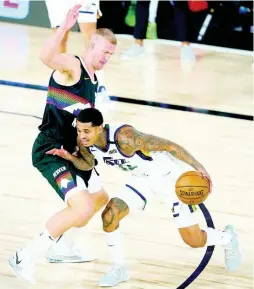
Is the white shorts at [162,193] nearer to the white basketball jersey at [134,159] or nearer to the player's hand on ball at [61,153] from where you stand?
the white basketball jersey at [134,159]

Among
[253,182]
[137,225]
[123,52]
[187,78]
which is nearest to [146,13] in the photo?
[123,52]

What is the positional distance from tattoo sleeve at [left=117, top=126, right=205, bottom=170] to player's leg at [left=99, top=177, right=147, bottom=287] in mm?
362

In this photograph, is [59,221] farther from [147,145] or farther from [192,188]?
[192,188]

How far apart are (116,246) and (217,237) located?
0.64m

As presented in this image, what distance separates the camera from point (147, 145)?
4.31 meters

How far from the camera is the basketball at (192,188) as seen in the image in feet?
14.5

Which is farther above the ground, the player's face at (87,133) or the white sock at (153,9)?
the player's face at (87,133)

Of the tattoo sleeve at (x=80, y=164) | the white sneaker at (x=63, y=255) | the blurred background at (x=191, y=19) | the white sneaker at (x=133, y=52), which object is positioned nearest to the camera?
the tattoo sleeve at (x=80, y=164)

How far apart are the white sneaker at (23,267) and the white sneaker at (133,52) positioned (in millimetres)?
5656

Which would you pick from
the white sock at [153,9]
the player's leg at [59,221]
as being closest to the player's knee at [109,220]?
the player's leg at [59,221]

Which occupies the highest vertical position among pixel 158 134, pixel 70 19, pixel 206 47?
pixel 70 19

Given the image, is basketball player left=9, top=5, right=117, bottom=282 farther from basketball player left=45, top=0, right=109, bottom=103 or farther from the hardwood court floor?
basketball player left=45, top=0, right=109, bottom=103

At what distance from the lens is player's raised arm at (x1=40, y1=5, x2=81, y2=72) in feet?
14.0

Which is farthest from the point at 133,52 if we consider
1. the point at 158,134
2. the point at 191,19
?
the point at 158,134
